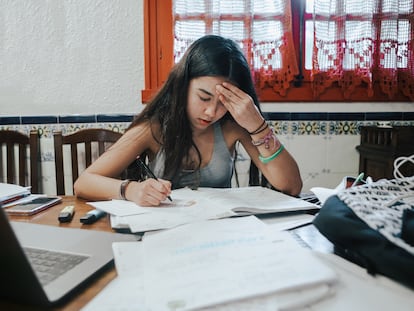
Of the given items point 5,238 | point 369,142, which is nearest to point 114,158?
point 5,238

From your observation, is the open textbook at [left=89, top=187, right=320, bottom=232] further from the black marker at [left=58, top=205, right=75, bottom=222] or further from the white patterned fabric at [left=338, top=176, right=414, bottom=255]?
the white patterned fabric at [left=338, top=176, right=414, bottom=255]

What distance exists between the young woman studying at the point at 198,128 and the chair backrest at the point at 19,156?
0.86m

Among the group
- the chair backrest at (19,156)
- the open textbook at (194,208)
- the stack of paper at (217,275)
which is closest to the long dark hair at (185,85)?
the open textbook at (194,208)

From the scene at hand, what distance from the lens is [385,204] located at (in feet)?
1.77

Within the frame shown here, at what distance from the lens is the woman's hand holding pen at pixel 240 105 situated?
1.13 meters

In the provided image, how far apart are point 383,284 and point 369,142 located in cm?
160

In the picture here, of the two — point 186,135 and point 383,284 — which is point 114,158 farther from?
point 383,284

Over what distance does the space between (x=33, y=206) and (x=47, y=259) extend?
42 centimetres

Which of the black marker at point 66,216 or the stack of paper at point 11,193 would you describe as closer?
the black marker at point 66,216

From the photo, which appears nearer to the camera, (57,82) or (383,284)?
(383,284)

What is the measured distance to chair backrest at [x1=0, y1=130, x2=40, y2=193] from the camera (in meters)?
1.83

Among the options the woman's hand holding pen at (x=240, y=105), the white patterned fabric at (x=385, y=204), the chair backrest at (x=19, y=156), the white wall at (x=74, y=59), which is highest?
the white wall at (x=74, y=59)

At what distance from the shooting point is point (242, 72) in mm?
1172

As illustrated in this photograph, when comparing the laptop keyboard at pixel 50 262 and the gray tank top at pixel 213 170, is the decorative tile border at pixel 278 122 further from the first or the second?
the laptop keyboard at pixel 50 262
